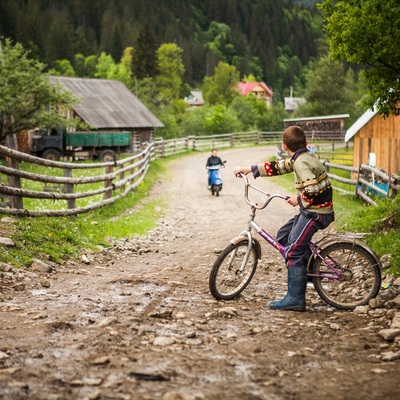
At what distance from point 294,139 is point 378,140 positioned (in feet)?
61.5

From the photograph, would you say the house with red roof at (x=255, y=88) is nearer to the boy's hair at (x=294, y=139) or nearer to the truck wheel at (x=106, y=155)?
the truck wheel at (x=106, y=155)

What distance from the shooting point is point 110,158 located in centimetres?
3806

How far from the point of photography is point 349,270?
19.4 ft

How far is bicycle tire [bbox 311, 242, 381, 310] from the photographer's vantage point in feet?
19.1

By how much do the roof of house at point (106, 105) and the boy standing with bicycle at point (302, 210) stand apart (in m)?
36.4

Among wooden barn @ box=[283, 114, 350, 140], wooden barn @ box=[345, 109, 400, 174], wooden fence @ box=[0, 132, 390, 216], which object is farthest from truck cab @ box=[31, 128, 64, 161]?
wooden barn @ box=[283, 114, 350, 140]

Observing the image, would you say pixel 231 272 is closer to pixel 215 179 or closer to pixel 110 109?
pixel 215 179

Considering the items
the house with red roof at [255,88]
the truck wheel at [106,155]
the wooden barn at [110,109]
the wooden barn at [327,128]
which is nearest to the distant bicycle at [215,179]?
the truck wheel at [106,155]

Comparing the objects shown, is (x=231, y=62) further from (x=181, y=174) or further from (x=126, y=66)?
(x=181, y=174)

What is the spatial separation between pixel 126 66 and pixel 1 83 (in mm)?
82452

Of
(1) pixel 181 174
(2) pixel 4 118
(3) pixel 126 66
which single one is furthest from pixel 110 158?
(3) pixel 126 66

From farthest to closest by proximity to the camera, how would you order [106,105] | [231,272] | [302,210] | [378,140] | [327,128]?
1. [327,128]
2. [106,105]
3. [378,140]
4. [231,272]
5. [302,210]

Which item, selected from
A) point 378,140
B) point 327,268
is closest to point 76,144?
point 378,140

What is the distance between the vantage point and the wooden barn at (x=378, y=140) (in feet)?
70.3
